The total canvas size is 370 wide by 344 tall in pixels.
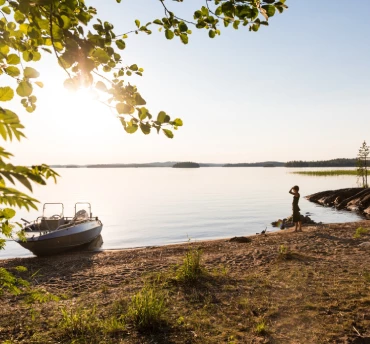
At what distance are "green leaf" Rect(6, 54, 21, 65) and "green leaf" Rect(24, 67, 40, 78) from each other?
0.10 meters

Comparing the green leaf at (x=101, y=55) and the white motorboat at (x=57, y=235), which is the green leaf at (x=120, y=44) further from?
the white motorboat at (x=57, y=235)

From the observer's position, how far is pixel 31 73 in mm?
2402

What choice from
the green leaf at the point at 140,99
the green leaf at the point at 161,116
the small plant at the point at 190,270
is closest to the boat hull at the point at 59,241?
the small plant at the point at 190,270

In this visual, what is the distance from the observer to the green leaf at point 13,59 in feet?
7.30

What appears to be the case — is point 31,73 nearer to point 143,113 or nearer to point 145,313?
point 143,113

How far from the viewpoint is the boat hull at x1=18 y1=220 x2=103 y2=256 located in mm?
16906

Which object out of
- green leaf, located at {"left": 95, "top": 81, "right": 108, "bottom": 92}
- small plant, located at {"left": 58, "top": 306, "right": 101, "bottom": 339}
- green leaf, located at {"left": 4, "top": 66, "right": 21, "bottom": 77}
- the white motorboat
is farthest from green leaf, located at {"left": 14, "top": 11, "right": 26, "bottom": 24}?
the white motorboat

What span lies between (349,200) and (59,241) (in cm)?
3929

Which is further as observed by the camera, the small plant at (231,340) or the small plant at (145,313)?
the small plant at (145,313)

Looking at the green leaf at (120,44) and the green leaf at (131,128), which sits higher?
the green leaf at (120,44)

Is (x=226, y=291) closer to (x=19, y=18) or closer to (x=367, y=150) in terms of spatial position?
(x=19, y=18)

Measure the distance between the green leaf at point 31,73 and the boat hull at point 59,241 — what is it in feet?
49.1

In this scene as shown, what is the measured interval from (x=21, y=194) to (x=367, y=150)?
7348cm

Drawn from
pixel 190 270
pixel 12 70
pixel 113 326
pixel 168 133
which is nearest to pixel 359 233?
pixel 190 270
